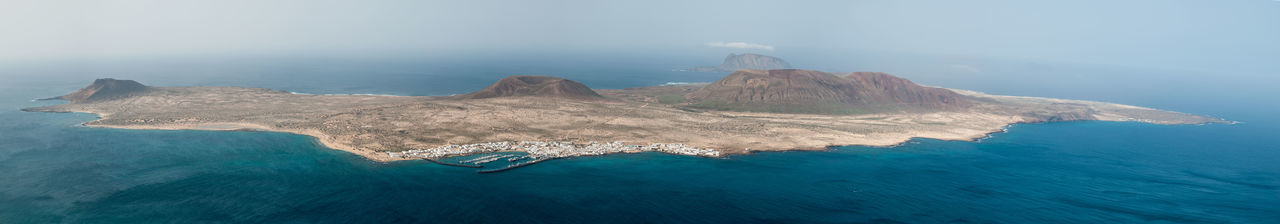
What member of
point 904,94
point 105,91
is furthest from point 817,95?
point 105,91

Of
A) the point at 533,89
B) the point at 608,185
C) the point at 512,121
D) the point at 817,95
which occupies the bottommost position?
the point at 608,185

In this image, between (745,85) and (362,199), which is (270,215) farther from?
(745,85)

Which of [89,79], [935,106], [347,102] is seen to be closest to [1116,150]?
[935,106]

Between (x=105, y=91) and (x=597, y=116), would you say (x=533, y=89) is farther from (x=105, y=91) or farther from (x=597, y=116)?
(x=105, y=91)

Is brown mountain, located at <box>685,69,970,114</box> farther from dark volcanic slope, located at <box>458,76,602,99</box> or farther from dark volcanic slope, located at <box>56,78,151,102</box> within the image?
dark volcanic slope, located at <box>56,78,151,102</box>

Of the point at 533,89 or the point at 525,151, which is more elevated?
the point at 533,89

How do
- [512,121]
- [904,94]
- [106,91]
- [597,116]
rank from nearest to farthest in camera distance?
[512,121] < [597,116] < [106,91] < [904,94]

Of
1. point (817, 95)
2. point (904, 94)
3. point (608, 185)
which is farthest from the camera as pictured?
point (904, 94)

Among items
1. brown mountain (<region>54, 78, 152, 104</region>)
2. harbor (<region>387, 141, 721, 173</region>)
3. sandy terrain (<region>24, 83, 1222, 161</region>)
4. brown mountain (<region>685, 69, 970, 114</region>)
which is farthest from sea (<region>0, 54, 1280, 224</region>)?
brown mountain (<region>685, 69, 970, 114</region>)
